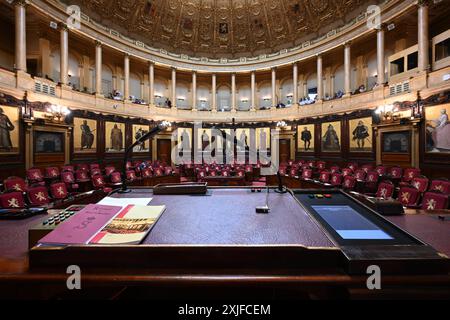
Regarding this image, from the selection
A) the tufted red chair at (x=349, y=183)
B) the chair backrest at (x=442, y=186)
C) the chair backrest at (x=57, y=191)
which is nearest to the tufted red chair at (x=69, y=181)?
the chair backrest at (x=57, y=191)

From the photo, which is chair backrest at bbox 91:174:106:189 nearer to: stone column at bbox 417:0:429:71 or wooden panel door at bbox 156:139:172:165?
wooden panel door at bbox 156:139:172:165

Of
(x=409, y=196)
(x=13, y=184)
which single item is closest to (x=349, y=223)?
(x=409, y=196)

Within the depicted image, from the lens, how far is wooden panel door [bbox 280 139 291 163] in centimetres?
1866

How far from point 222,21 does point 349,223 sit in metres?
22.3

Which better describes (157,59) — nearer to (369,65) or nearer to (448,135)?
(369,65)

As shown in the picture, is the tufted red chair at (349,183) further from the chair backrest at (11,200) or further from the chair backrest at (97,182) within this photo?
the chair backrest at (97,182)

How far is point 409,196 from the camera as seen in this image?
14.1 feet

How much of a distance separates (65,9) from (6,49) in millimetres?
4107

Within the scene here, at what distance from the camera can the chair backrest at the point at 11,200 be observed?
354 cm

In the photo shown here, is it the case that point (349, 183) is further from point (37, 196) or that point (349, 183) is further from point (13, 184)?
point (13, 184)

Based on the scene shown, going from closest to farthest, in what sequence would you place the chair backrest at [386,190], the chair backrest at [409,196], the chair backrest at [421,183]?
the chair backrest at [409,196] < the chair backrest at [386,190] < the chair backrest at [421,183]

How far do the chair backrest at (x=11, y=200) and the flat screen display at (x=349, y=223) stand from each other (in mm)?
4691

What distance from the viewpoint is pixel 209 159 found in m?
20.1
